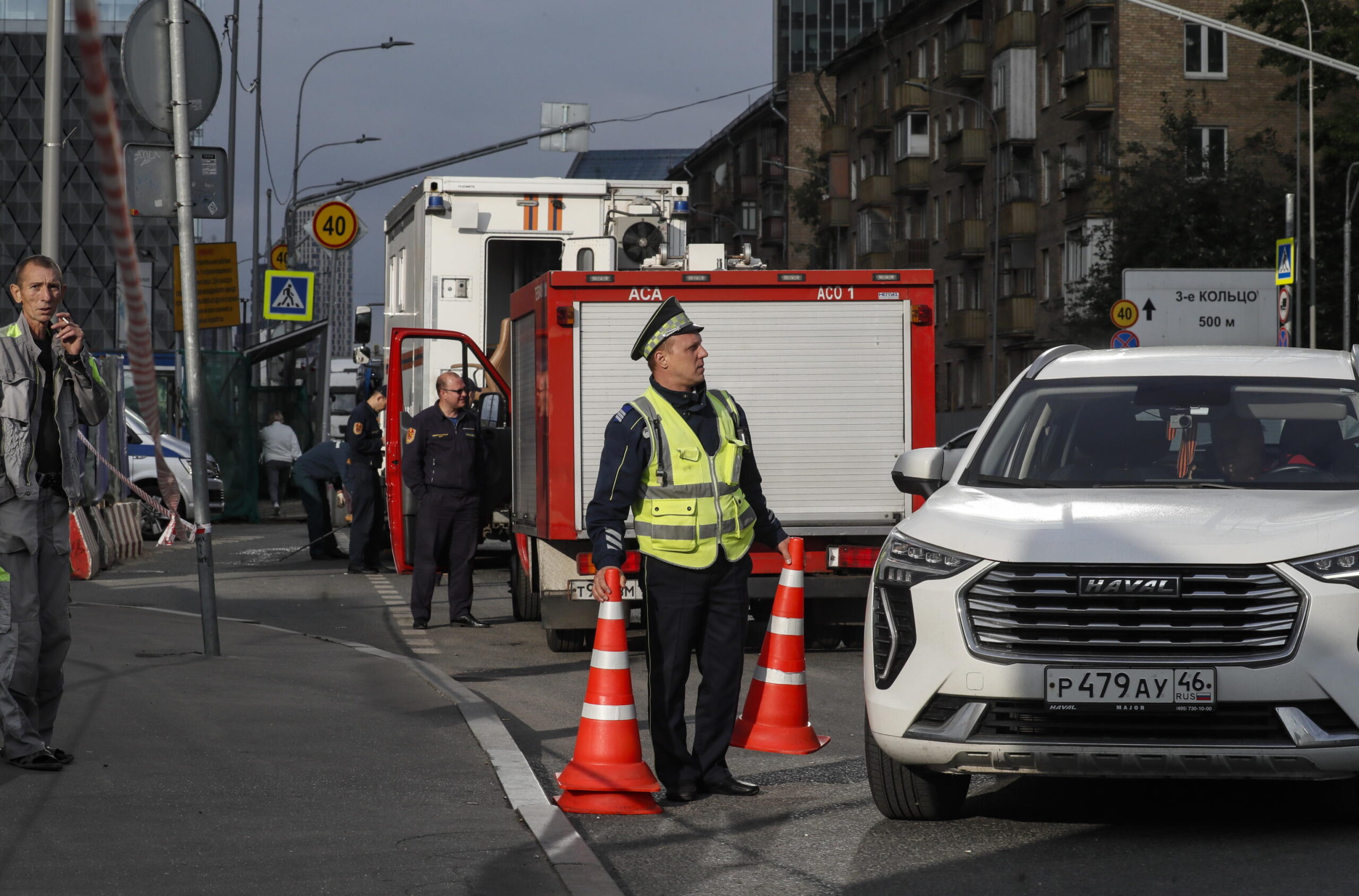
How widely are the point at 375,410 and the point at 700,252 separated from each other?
488cm

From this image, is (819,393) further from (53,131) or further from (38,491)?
(53,131)

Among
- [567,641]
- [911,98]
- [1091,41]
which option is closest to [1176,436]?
[567,641]

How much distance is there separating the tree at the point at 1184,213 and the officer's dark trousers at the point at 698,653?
42578mm

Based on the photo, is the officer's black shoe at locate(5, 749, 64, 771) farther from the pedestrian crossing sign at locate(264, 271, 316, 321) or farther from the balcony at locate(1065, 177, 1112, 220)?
the balcony at locate(1065, 177, 1112, 220)

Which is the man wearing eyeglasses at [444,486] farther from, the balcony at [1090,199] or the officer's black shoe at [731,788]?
the balcony at [1090,199]

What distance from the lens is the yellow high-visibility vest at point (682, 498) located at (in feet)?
23.7

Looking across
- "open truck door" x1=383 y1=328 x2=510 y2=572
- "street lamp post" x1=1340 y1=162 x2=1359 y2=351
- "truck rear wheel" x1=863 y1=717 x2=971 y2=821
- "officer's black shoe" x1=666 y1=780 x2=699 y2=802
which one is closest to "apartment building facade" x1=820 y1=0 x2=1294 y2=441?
"street lamp post" x1=1340 y1=162 x2=1359 y2=351

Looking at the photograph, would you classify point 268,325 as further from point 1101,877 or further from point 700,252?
point 1101,877

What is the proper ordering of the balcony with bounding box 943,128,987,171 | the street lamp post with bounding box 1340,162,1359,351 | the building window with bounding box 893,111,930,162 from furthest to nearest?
→ the building window with bounding box 893,111,930,162, the balcony with bounding box 943,128,987,171, the street lamp post with bounding box 1340,162,1359,351

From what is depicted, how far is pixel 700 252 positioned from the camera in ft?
55.2

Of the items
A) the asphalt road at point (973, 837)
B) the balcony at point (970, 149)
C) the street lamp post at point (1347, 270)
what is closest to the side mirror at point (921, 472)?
the asphalt road at point (973, 837)

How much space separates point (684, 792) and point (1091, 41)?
51.6m

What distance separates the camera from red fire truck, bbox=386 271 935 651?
40.0ft

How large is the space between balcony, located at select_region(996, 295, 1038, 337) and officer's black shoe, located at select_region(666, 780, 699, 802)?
2194 inches
